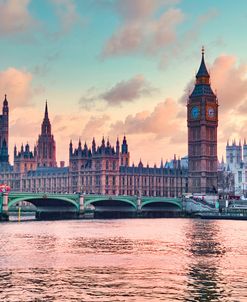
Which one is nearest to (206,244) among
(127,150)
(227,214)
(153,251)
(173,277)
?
(153,251)

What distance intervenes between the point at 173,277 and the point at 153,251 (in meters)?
15.3

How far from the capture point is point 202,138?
165000 millimetres

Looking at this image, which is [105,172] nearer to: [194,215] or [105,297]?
[194,215]

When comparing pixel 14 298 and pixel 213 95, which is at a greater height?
pixel 213 95

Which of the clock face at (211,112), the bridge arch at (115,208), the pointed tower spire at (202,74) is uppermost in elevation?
the pointed tower spire at (202,74)

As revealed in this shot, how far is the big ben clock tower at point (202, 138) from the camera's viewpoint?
6521 inches

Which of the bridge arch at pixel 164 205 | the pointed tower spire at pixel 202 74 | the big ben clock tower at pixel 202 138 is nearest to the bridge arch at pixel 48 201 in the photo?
the bridge arch at pixel 164 205

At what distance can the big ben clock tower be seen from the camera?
543 feet

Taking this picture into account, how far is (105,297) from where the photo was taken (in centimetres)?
3656

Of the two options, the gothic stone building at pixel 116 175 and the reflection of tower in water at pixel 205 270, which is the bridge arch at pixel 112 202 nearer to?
the gothic stone building at pixel 116 175

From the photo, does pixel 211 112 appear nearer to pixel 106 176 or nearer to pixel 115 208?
pixel 106 176

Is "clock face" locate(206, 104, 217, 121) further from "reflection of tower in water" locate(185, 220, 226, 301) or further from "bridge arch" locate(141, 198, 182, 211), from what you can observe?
"reflection of tower in water" locate(185, 220, 226, 301)

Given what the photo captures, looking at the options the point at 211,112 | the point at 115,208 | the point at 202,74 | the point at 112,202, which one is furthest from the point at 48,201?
the point at 202,74

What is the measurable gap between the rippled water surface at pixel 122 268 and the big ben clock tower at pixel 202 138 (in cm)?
9188
